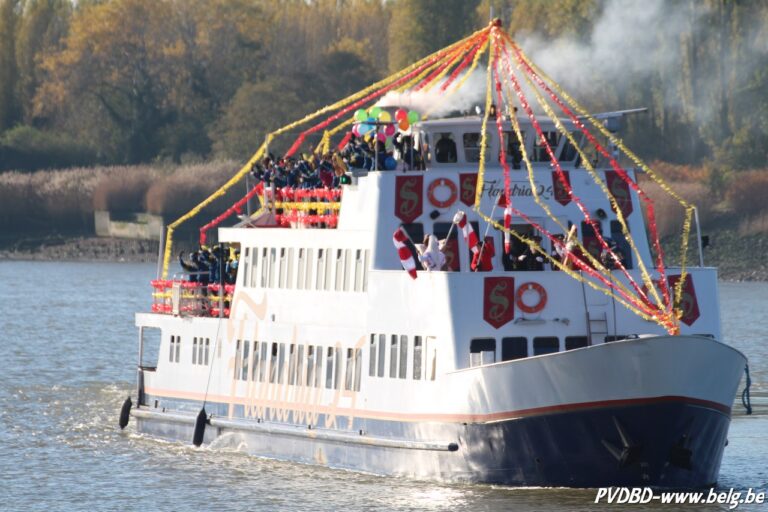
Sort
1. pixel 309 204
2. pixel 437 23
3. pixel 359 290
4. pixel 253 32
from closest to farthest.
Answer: pixel 359 290
pixel 309 204
pixel 437 23
pixel 253 32

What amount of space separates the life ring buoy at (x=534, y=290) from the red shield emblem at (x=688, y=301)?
243cm

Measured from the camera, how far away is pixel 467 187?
122 ft

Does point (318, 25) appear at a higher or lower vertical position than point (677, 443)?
higher

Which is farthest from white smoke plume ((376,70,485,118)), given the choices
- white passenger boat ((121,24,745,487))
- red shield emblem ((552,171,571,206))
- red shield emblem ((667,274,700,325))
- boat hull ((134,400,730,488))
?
boat hull ((134,400,730,488))

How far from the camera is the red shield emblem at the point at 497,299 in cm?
3444

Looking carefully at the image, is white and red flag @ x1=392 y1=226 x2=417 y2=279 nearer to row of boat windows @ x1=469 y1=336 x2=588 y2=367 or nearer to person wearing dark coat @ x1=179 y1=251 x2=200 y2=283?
row of boat windows @ x1=469 y1=336 x2=588 y2=367

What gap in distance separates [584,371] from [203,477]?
9.34 m

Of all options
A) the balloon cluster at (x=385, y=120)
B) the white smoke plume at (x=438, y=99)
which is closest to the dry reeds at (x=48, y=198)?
the white smoke plume at (x=438, y=99)

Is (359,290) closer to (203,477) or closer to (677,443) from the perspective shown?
(203,477)

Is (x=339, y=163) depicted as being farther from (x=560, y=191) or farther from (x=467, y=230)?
(x=560, y=191)

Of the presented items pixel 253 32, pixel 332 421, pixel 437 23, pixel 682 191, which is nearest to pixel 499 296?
pixel 332 421

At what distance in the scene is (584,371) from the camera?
1281 inches

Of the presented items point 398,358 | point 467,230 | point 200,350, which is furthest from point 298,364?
point 467,230

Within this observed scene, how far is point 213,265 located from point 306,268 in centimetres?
480
